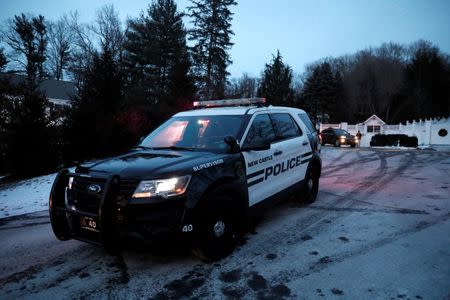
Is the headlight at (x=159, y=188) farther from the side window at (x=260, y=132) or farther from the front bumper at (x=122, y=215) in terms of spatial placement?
the side window at (x=260, y=132)

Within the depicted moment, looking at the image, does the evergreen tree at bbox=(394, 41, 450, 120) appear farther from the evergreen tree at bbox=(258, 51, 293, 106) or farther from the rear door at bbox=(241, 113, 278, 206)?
the rear door at bbox=(241, 113, 278, 206)

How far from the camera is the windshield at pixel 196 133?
14.5 ft

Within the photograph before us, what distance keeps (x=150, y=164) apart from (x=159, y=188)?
0.40 meters

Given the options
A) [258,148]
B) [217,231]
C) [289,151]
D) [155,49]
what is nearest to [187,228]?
[217,231]

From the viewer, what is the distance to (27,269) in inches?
152

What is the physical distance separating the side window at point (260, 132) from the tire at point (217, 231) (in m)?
0.91

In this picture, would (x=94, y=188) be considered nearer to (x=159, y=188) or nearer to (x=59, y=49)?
(x=159, y=188)

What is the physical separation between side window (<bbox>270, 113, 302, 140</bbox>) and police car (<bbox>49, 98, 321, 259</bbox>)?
29 millimetres

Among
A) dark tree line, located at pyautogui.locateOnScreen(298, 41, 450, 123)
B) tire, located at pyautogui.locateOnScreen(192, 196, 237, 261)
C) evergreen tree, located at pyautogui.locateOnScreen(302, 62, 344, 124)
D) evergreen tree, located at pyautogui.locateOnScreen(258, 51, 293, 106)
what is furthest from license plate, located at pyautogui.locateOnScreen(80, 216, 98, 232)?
evergreen tree, located at pyautogui.locateOnScreen(302, 62, 344, 124)

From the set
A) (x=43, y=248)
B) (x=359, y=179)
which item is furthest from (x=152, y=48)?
(x=43, y=248)

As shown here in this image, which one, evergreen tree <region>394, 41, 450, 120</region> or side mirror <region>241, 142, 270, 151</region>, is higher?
evergreen tree <region>394, 41, 450, 120</region>

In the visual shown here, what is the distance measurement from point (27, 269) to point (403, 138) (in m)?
27.3

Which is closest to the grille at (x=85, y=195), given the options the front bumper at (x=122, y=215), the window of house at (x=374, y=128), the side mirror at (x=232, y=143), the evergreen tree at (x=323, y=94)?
the front bumper at (x=122, y=215)

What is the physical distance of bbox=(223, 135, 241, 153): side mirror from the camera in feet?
13.0
